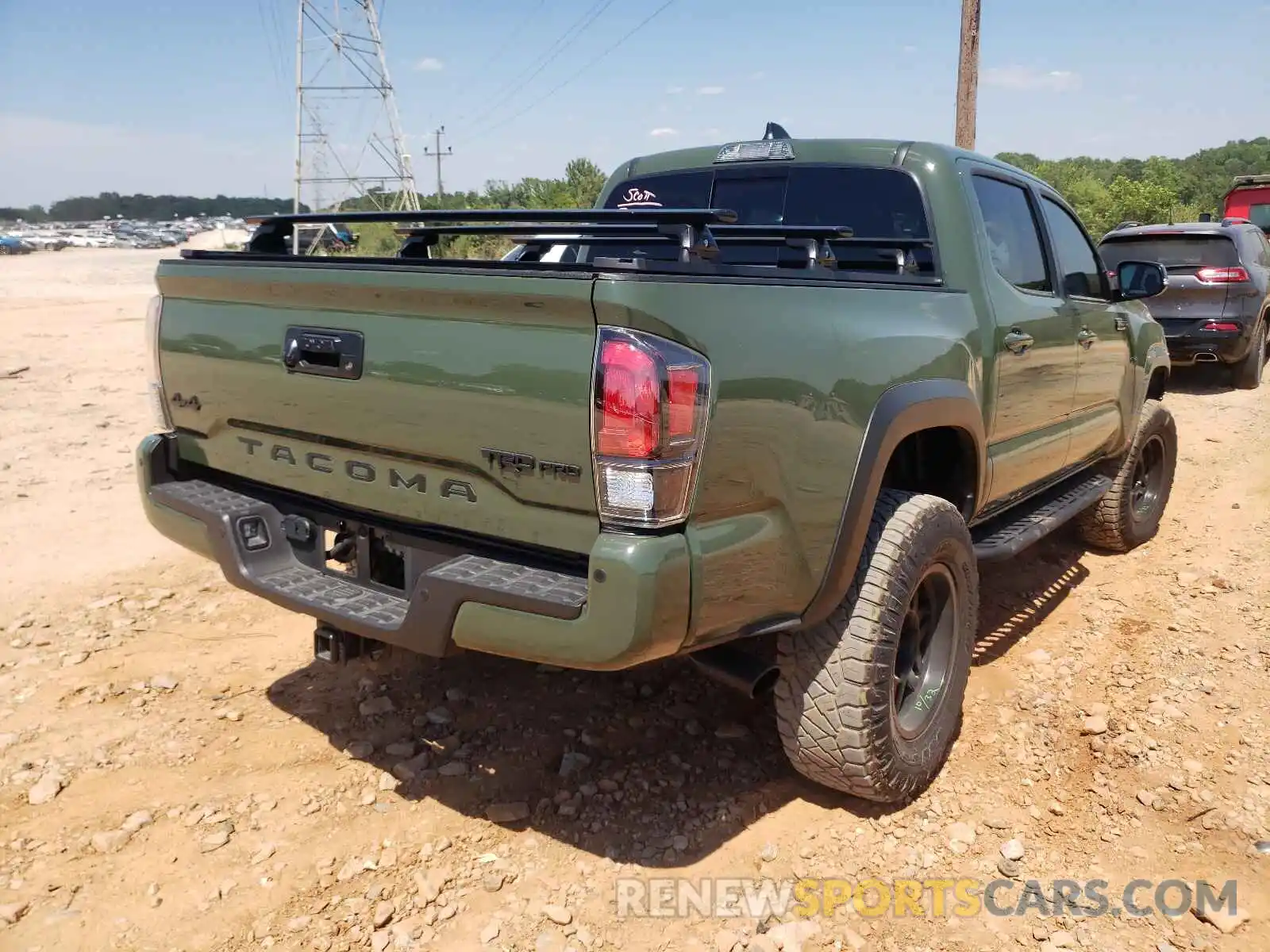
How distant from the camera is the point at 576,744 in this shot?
3307mm

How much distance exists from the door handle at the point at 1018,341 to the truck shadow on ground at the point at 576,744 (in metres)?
1.29

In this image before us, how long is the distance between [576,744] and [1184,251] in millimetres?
9132

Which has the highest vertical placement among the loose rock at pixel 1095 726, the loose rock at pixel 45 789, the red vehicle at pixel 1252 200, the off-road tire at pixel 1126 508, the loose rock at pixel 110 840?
the red vehicle at pixel 1252 200

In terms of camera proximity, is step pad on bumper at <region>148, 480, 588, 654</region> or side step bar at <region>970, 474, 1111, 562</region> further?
side step bar at <region>970, 474, 1111, 562</region>

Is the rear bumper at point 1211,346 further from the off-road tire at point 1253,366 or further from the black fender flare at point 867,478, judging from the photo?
the black fender flare at point 867,478

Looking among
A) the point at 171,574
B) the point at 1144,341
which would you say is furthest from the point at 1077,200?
the point at 171,574

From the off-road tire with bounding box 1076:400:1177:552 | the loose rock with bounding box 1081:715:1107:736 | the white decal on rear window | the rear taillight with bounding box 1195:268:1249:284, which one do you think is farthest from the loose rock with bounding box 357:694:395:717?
the rear taillight with bounding box 1195:268:1249:284

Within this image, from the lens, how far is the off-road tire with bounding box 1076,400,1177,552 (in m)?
5.13

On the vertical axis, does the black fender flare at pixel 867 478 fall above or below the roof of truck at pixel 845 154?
below

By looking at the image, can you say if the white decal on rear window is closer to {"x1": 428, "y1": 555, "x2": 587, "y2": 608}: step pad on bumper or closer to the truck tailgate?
the truck tailgate

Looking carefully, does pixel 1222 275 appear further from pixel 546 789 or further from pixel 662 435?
pixel 662 435

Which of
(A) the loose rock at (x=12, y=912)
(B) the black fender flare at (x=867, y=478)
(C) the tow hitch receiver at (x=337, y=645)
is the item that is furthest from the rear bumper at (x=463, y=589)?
(A) the loose rock at (x=12, y=912)

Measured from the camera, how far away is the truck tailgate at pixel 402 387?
2.21 meters

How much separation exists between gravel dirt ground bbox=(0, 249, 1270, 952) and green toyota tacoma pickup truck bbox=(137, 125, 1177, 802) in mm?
368
